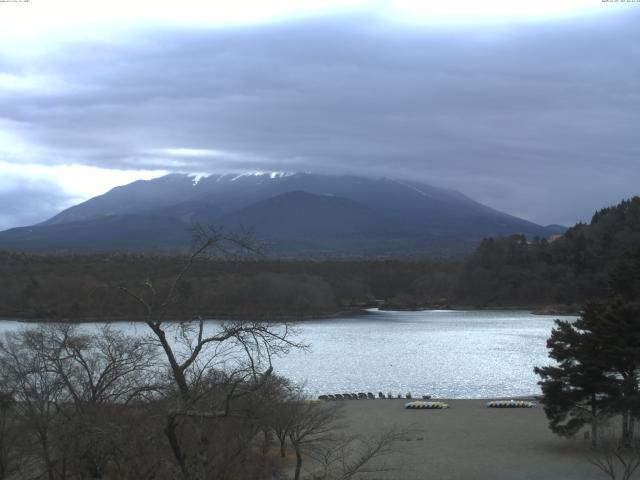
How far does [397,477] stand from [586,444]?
282 inches

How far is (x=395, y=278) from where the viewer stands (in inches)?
5797

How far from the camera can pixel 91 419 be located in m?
13.5

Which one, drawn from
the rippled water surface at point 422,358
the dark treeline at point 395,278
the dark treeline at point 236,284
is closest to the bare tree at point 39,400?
the rippled water surface at point 422,358

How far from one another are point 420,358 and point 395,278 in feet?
282

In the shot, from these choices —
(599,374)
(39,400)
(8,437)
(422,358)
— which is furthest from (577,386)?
(422,358)

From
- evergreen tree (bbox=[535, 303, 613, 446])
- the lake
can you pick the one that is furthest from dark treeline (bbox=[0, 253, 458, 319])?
evergreen tree (bbox=[535, 303, 613, 446])

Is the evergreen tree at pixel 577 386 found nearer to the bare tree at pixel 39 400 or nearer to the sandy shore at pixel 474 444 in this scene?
the sandy shore at pixel 474 444

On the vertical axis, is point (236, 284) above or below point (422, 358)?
above

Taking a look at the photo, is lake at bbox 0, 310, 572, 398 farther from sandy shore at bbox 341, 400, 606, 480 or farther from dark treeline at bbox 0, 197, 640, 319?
dark treeline at bbox 0, 197, 640, 319

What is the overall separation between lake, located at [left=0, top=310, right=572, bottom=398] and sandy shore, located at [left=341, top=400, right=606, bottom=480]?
6181 millimetres

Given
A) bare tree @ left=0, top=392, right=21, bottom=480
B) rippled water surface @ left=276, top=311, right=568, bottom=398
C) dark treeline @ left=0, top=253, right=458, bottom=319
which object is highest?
dark treeline @ left=0, top=253, right=458, bottom=319

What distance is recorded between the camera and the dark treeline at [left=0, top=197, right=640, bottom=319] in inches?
3612

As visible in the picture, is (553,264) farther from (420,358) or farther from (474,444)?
(474,444)

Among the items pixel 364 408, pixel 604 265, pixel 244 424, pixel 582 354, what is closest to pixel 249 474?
pixel 244 424
